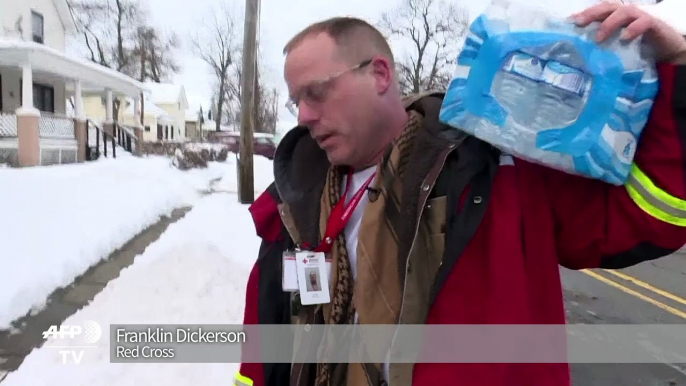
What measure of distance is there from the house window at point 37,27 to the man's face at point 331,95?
962 inches

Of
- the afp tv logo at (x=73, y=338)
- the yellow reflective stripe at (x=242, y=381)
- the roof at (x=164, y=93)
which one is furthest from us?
the roof at (x=164, y=93)

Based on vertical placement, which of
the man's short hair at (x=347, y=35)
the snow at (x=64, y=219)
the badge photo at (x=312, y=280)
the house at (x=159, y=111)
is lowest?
the snow at (x=64, y=219)

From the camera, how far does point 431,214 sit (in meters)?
1.48

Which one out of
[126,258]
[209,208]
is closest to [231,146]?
[209,208]

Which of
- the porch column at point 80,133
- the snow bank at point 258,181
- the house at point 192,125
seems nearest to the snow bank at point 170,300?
the snow bank at point 258,181

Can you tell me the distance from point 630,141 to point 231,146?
40178 mm

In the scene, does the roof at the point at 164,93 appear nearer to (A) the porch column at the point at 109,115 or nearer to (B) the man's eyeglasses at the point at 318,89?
(A) the porch column at the point at 109,115

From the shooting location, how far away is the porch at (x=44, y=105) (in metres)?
15.5

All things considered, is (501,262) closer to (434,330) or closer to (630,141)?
(434,330)

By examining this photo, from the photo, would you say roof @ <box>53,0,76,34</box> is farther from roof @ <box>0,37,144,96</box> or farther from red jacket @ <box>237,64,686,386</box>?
red jacket @ <box>237,64,686,386</box>

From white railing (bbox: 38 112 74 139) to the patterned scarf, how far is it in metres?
16.9

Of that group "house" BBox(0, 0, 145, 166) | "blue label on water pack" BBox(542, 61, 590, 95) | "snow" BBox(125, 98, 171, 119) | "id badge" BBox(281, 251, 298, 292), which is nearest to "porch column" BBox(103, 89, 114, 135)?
"house" BBox(0, 0, 145, 166)

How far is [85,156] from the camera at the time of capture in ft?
A: 63.6

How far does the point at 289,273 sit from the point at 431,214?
0.54 meters
